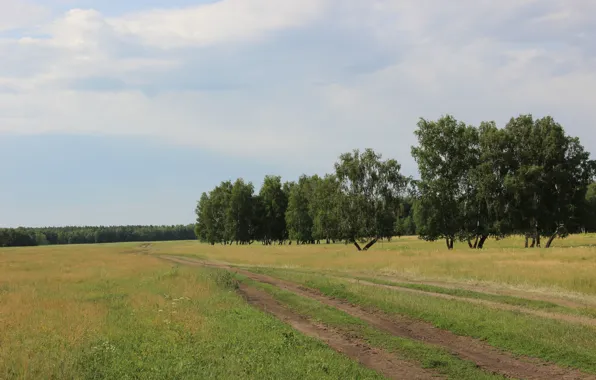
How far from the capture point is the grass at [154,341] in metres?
9.80

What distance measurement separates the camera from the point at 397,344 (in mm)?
12273

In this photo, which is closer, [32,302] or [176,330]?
[176,330]

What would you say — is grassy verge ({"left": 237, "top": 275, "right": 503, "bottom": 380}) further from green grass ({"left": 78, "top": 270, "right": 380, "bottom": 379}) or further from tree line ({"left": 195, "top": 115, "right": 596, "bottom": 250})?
tree line ({"left": 195, "top": 115, "right": 596, "bottom": 250})

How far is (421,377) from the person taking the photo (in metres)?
9.41

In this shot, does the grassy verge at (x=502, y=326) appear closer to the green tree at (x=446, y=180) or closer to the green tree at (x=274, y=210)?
the green tree at (x=446, y=180)

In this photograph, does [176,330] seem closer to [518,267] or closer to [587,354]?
[587,354]

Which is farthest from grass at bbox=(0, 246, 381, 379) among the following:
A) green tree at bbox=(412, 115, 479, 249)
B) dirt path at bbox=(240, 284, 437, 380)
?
green tree at bbox=(412, 115, 479, 249)

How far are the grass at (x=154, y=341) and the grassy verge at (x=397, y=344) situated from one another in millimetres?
1643

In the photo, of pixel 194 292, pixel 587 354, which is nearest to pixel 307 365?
pixel 587 354

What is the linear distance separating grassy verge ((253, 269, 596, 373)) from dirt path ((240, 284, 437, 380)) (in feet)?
10.7

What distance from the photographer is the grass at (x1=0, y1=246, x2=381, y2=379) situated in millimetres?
9805

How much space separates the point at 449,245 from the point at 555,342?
6030cm

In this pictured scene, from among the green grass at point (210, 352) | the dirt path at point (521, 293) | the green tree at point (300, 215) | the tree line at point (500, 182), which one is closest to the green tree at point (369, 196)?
the tree line at point (500, 182)

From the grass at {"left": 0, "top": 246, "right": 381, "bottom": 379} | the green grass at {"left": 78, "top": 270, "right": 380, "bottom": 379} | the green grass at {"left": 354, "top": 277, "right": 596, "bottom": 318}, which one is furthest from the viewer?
the green grass at {"left": 354, "top": 277, "right": 596, "bottom": 318}
